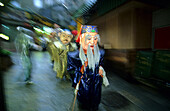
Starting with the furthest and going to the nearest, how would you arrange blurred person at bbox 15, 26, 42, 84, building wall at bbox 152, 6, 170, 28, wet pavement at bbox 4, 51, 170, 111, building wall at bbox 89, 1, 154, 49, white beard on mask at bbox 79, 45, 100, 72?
building wall at bbox 89, 1, 154, 49
building wall at bbox 152, 6, 170, 28
blurred person at bbox 15, 26, 42, 84
wet pavement at bbox 4, 51, 170, 111
white beard on mask at bbox 79, 45, 100, 72

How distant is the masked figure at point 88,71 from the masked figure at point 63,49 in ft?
6.28

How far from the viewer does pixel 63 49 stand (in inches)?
157

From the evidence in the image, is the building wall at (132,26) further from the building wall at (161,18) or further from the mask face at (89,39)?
the mask face at (89,39)

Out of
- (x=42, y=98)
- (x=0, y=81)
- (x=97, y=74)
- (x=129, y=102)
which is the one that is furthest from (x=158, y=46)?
(x=0, y=81)

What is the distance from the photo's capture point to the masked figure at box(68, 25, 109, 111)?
194 centimetres

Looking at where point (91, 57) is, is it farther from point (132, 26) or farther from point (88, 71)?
point (132, 26)

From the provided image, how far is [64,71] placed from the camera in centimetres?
408

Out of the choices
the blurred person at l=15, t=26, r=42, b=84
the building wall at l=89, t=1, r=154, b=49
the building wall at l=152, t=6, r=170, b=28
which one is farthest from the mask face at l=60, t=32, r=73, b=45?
the building wall at l=152, t=6, r=170, b=28

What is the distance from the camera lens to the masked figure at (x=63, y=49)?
12.5 ft

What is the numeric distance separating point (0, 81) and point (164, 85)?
14.6 ft

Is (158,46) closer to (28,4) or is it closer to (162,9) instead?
(162,9)

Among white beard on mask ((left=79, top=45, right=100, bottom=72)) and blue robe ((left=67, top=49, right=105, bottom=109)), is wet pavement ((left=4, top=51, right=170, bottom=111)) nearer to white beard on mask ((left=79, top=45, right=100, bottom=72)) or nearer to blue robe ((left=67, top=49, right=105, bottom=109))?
blue robe ((left=67, top=49, right=105, bottom=109))

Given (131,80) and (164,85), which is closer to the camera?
(164,85)

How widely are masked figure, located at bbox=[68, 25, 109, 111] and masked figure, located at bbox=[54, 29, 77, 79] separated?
6.28ft
